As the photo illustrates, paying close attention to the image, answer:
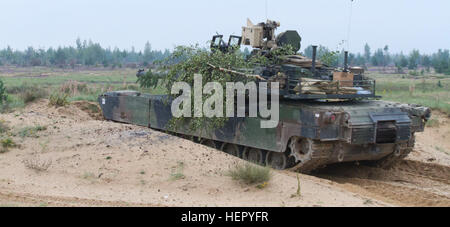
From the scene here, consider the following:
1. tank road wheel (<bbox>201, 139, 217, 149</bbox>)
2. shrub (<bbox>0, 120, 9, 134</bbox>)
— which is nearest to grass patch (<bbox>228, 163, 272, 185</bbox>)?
tank road wheel (<bbox>201, 139, 217, 149</bbox>)

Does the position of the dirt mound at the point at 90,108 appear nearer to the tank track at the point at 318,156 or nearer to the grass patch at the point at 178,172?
the grass patch at the point at 178,172

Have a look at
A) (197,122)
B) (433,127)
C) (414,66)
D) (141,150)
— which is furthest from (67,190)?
(414,66)

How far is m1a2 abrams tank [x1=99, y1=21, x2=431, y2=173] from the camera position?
403 inches

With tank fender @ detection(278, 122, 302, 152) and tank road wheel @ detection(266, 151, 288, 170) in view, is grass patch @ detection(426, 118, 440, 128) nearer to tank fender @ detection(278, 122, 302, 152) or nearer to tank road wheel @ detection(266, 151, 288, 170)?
tank road wheel @ detection(266, 151, 288, 170)

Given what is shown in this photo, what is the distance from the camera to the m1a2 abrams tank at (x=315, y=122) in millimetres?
10234

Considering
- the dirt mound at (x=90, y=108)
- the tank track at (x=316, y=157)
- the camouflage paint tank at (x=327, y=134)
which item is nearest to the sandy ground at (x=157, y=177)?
the tank track at (x=316, y=157)

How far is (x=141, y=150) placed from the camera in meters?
11.1

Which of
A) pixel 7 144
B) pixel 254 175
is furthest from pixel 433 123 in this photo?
pixel 7 144

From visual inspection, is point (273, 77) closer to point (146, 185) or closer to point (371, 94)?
point (371, 94)

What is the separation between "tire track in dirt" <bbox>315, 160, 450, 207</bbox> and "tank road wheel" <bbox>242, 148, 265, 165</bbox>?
3.99 feet

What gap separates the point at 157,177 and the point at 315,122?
3013 millimetres

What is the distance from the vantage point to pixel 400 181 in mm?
11094

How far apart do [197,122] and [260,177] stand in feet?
8.59

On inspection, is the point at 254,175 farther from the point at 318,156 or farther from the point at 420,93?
the point at 420,93
